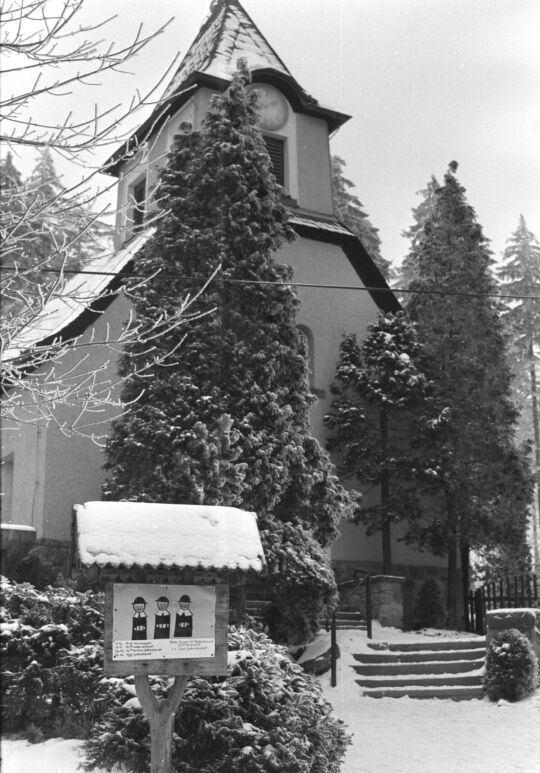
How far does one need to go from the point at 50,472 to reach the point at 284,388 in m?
5.27

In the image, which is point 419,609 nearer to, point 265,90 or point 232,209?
point 232,209

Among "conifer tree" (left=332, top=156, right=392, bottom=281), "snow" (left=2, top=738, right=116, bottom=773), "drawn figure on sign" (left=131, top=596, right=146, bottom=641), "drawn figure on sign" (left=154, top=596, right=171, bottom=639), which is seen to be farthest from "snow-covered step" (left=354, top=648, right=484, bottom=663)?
"conifer tree" (left=332, top=156, right=392, bottom=281)

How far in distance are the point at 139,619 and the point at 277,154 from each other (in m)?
17.3

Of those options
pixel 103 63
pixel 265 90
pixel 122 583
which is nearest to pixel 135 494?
pixel 122 583

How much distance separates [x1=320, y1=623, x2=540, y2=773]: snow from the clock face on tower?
13.6 meters

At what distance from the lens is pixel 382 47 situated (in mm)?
12781

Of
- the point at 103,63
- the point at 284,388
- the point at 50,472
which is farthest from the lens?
the point at 50,472

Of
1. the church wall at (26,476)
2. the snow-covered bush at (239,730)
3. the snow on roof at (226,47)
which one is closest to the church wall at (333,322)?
the snow on roof at (226,47)

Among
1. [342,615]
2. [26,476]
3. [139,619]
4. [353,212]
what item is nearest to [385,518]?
[342,615]

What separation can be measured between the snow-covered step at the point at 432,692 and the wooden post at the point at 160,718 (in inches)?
262

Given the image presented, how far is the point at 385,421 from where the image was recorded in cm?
1973

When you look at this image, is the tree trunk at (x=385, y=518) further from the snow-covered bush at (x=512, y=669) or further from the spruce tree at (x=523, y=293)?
the spruce tree at (x=523, y=293)

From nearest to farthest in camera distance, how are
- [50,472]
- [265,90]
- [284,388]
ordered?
[284,388] < [50,472] < [265,90]

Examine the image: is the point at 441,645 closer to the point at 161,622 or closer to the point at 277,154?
the point at 161,622
